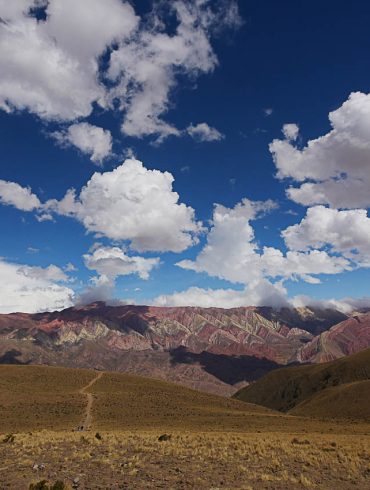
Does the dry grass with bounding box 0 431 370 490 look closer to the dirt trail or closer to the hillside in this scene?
the dirt trail

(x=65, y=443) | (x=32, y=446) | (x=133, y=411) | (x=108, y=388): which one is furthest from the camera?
(x=108, y=388)

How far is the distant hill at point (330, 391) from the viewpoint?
3971 inches

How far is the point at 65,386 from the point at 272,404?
4502 inches

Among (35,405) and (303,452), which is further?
(35,405)

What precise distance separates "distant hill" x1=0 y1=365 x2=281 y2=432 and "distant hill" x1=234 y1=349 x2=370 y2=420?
67.2 feet

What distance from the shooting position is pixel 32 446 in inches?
1292

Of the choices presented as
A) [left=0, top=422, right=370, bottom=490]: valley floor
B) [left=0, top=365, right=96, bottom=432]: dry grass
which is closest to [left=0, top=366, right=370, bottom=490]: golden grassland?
[left=0, top=422, right=370, bottom=490]: valley floor

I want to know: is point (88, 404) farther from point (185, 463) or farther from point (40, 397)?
point (185, 463)

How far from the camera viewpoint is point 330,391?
4850 inches

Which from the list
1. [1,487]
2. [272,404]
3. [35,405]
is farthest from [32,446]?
[272,404]

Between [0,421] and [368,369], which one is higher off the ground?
[368,369]

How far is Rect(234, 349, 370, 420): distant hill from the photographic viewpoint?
100875mm

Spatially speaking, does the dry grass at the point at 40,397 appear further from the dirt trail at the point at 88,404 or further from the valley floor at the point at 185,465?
the valley floor at the point at 185,465

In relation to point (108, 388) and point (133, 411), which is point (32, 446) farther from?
point (108, 388)
